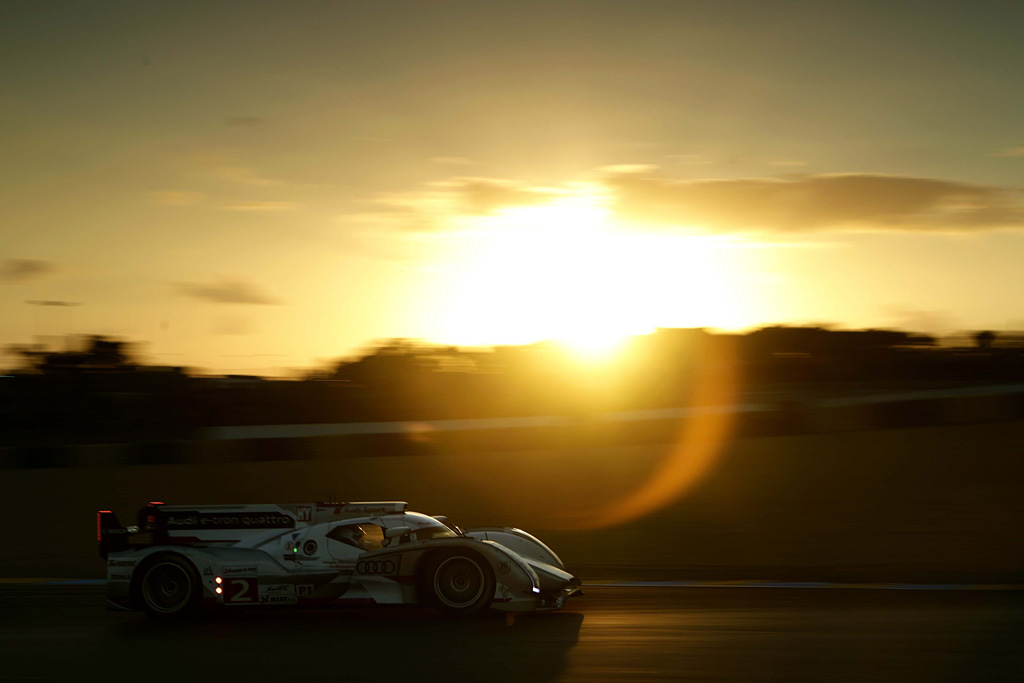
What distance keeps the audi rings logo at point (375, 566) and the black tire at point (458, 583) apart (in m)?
0.30

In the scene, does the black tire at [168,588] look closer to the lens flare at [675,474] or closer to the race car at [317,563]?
the race car at [317,563]

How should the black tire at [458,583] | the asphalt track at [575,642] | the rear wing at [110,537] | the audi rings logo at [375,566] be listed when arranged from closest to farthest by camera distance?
1. the asphalt track at [575,642]
2. the black tire at [458,583]
3. the audi rings logo at [375,566]
4. the rear wing at [110,537]

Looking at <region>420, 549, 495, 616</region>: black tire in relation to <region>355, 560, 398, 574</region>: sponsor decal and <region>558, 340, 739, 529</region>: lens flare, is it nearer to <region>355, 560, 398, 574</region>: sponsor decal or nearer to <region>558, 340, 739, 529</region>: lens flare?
<region>355, 560, 398, 574</region>: sponsor decal

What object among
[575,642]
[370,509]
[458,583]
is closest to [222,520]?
[370,509]

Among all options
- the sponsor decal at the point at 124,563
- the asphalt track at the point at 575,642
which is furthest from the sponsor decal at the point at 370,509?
the sponsor decal at the point at 124,563

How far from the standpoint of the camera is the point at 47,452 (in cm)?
2350

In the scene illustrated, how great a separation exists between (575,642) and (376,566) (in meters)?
2.04

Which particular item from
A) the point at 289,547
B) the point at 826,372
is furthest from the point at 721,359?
the point at 289,547

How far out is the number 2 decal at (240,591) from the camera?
27.6ft

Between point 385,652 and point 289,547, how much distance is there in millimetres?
2216

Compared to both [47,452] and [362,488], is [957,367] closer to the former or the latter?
[362,488]

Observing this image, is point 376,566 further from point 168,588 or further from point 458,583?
point 168,588

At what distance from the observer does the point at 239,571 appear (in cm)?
845

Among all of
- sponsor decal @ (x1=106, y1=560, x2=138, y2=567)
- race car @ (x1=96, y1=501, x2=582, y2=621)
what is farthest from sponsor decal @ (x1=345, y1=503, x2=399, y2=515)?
sponsor decal @ (x1=106, y1=560, x2=138, y2=567)
